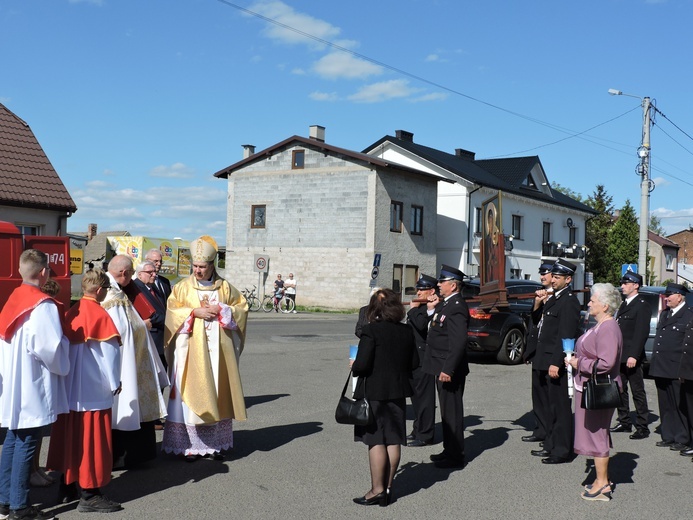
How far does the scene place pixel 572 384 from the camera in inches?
254

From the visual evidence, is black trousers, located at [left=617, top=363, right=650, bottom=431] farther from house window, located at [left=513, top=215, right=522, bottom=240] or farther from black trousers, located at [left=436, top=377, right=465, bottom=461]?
house window, located at [left=513, top=215, right=522, bottom=240]

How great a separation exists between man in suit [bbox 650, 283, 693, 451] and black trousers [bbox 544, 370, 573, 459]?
1.44 m

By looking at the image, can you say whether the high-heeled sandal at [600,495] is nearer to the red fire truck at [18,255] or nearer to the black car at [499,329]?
the red fire truck at [18,255]

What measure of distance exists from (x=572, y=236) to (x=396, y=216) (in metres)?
21.8

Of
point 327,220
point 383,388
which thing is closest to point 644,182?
point 327,220

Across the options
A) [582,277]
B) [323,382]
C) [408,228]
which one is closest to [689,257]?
[582,277]

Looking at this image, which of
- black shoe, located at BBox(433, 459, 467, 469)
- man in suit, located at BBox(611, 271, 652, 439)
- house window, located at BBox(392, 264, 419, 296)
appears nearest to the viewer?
black shoe, located at BBox(433, 459, 467, 469)

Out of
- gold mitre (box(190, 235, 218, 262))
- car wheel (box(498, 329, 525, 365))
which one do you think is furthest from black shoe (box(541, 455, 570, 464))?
car wheel (box(498, 329, 525, 365))

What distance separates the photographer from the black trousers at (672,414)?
8.04 m

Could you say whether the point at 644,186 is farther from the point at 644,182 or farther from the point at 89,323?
the point at 89,323

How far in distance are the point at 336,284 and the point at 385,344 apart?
32.4 meters

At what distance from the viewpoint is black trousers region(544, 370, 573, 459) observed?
23.8ft

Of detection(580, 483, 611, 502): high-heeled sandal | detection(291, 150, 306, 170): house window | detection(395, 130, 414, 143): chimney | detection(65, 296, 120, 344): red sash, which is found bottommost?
detection(580, 483, 611, 502): high-heeled sandal

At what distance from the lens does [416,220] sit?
133ft
